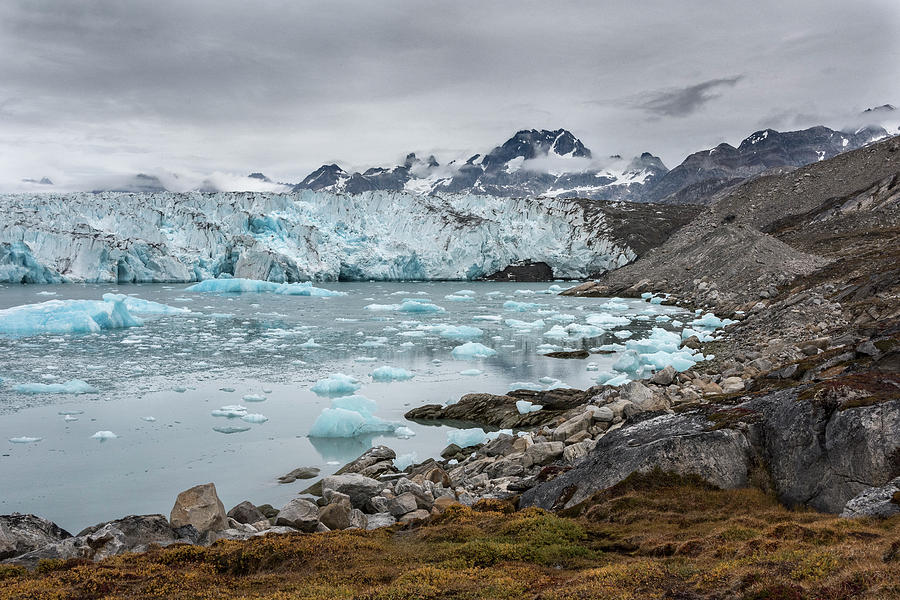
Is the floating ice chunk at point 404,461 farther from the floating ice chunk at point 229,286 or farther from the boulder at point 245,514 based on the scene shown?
the floating ice chunk at point 229,286

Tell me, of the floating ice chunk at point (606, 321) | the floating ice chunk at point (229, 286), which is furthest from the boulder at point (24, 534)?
the floating ice chunk at point (229, 286)

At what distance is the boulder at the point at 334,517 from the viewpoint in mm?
10406

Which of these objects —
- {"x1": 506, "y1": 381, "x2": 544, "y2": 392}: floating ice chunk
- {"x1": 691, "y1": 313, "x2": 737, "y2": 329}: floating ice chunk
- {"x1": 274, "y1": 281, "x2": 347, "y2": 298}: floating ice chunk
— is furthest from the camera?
{"x1": 274, "y1": 281, "x2": 347, "y2": 298}: floating ice chunk

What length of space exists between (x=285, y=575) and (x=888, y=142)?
98.3m

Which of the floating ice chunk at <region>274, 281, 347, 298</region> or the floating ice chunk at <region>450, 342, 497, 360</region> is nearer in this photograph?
the floating ice chunk at <region>450, 342, 497, 360</region>

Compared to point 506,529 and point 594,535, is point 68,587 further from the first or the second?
point 594,535

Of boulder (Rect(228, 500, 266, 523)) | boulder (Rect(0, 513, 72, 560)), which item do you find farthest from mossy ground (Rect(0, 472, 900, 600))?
boulder (Rect(228, 500, 266, 523))

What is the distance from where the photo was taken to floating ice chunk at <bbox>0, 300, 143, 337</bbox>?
33875mm

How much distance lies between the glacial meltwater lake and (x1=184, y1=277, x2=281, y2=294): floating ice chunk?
2312 cm

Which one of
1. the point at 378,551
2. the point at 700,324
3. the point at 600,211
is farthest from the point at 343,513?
the point at 600,211

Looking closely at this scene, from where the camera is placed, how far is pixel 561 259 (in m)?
99.5

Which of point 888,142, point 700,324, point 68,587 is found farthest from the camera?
point 888,142

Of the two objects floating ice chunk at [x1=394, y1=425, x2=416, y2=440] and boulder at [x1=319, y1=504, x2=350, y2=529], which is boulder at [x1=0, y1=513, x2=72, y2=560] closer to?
boulder at [x1=319, y1=504, x2=350, y2=529]

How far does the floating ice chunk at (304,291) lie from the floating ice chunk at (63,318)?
28902 millimetres
